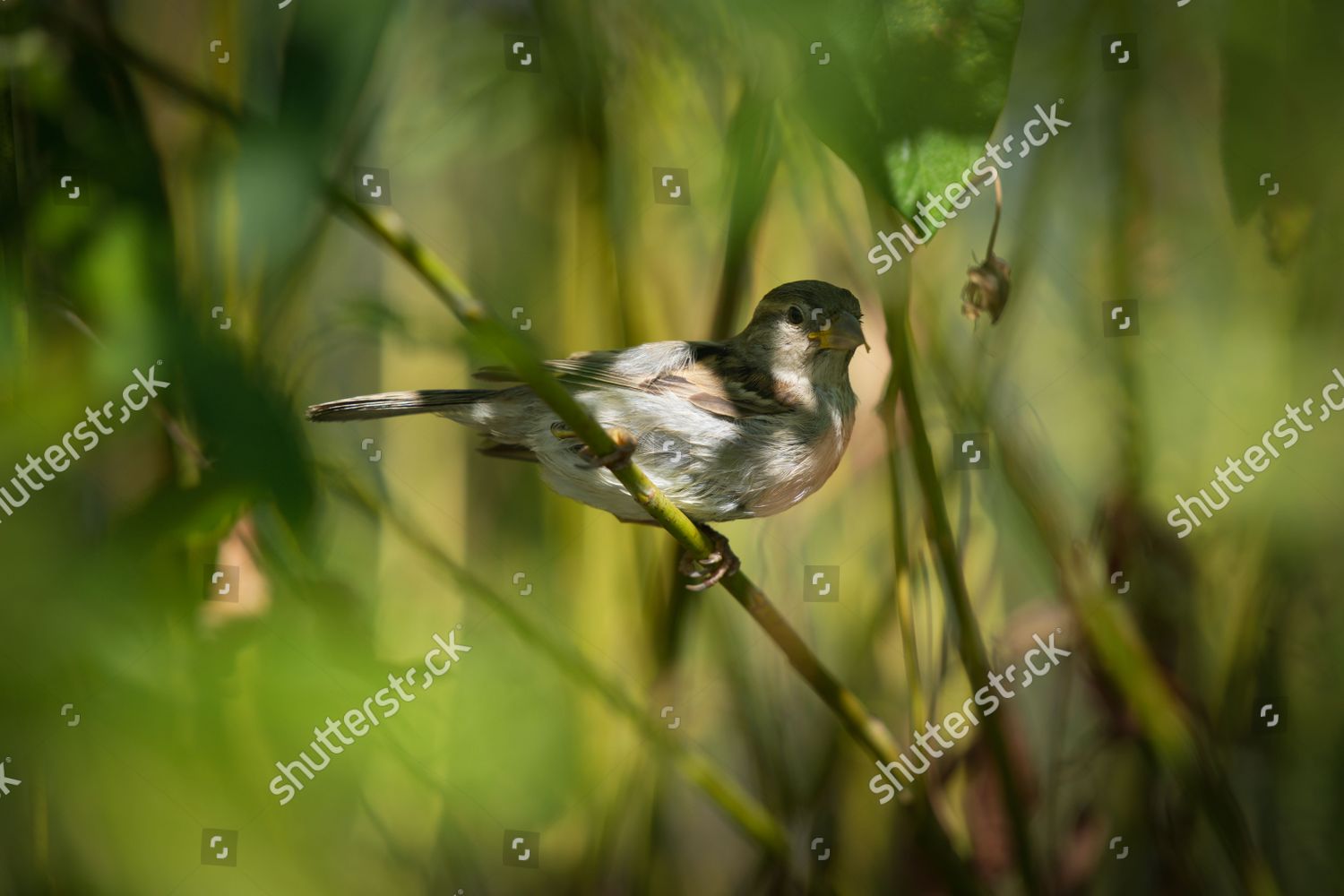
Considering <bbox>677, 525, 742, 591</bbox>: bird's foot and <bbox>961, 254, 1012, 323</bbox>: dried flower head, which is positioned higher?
<bbox>961, 254, 1012, 323</bbox>: dried flower head

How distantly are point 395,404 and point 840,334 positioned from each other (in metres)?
0.64

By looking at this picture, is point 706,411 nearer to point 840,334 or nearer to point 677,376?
point 677,376

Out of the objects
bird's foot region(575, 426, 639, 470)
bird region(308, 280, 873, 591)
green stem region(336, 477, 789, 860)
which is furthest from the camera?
green stem region(336, 477, 789, 860)

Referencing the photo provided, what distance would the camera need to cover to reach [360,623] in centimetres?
179

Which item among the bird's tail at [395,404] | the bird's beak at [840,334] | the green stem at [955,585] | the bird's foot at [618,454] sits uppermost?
the bird's tail at [395,404]

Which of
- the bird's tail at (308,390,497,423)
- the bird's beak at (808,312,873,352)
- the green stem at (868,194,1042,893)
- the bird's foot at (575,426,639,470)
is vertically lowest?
the green stem at (868,194,1042,893)

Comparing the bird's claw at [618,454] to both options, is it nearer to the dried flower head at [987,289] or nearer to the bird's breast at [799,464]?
the bird's breast at [799,464]

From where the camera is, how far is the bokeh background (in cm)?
179

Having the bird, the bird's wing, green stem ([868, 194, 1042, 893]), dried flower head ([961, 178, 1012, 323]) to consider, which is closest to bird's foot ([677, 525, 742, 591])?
the bird

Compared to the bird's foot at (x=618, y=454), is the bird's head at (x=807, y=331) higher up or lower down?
higher up

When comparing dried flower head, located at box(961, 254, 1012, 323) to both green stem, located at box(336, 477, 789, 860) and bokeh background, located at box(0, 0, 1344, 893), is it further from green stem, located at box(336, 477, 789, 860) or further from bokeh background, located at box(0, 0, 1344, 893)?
green stem, located at box(336, 477, 789, 860)

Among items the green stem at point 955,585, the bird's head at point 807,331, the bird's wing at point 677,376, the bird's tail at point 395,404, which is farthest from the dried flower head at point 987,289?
the bird's tail at point 395,404

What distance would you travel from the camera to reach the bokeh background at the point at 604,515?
1.79 metres

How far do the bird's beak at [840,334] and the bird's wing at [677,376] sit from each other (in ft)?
0.32
